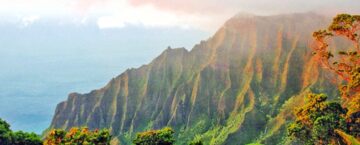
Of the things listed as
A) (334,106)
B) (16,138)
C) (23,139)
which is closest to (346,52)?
(334,106)

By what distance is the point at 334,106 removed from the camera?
84.2 m

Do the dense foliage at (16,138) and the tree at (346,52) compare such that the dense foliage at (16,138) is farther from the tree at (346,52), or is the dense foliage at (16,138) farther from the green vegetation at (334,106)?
the tree at (346,52)

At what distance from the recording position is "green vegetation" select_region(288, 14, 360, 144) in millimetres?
78188

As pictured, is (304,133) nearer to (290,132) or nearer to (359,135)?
(290,132)

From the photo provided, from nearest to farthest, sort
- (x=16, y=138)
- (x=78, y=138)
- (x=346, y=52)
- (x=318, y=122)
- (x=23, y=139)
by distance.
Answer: (x=346, y=52) < (x=318, y=122) < (x=78, y=138) < (x=16, y=138) < (x=23, y=139)

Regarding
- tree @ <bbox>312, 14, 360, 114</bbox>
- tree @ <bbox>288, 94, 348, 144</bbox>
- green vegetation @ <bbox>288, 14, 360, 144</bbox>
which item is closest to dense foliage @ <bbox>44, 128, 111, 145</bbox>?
tree @ <bbox>288, 94, 348, 144</bbox>

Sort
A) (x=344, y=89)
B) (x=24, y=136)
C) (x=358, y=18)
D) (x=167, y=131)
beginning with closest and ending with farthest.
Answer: (x=358, y=18) → (x=344, y=89) → (x=167, y=131) → (x=24, y=136)

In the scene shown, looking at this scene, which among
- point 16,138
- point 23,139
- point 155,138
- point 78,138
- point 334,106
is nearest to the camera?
point 334,106

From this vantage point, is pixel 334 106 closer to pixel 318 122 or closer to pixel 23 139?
pixel 318 122

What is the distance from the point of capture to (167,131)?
90125 millimetres

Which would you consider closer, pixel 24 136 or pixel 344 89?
pixel 344 89

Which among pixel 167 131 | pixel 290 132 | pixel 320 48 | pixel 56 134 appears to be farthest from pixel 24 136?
pixel 320 48

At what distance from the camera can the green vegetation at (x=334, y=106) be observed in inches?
3078

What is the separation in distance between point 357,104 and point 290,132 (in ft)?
39.2
